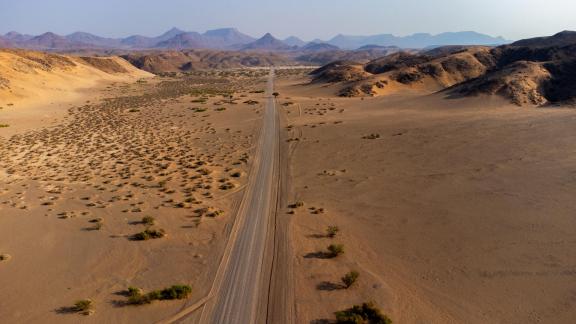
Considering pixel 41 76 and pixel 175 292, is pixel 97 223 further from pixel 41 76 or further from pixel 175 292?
pixel 41 76

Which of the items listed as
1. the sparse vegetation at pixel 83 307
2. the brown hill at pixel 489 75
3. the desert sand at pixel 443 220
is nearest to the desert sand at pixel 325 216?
the desert sand at pixel 443 220

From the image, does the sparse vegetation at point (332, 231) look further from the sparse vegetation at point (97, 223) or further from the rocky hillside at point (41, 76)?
the rocky hillside at point (41, 76)

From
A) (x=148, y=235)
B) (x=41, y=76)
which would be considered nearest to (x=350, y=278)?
(x=148, y=235)

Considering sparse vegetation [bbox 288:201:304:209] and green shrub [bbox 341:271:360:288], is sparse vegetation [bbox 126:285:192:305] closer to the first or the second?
green shrub [bbox 341:271:360:288]

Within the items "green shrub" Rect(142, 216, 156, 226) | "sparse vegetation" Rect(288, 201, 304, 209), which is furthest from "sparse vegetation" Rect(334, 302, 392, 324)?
"green shrub" Rect(142, 216, 156, 226)

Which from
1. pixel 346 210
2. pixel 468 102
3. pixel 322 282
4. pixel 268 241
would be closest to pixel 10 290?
pixel 268 241

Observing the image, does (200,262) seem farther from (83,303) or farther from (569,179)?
(569,179)

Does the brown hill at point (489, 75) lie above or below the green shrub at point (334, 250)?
above
